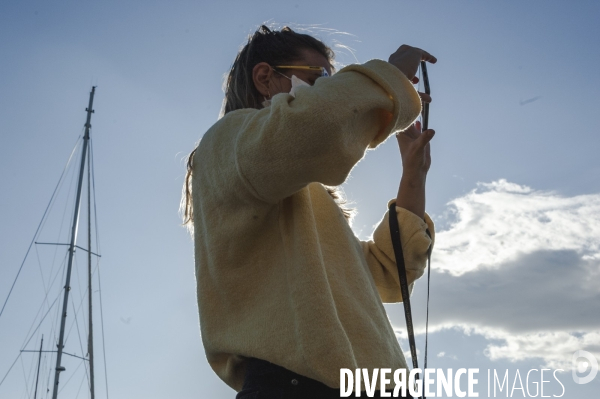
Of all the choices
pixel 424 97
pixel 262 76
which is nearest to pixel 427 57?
pixel 424 97

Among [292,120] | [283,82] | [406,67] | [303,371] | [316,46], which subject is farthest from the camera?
[316,46]

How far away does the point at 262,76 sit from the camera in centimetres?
235

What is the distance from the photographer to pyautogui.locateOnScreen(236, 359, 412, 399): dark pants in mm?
1646

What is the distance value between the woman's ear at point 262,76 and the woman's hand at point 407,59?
1.90 feet

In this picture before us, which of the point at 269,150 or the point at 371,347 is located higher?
the point at 269,150

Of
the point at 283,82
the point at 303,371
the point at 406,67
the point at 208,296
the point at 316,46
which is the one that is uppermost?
the point at 316,46

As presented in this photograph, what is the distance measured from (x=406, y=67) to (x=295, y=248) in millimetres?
678

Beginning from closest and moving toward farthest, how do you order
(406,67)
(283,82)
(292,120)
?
(292,120)
(406,67)
(283,82)

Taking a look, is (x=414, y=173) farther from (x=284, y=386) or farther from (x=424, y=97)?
(x=284, y=386)

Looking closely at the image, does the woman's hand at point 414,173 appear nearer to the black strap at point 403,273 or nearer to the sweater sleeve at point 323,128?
the black strap at point 403,273

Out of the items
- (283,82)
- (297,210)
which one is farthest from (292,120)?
(283,82)

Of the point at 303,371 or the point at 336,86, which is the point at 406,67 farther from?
the point at 303,371

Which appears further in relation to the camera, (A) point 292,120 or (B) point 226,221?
(B) point 226,221

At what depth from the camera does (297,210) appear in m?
1.85
